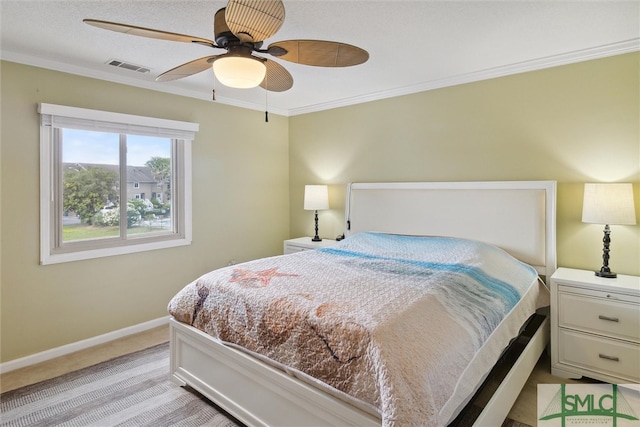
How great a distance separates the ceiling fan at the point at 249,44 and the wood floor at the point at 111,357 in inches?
91.3

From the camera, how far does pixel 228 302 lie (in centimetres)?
211

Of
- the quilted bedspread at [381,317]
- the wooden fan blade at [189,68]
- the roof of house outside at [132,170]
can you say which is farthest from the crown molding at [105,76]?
the quilted bedspread at [381,317]

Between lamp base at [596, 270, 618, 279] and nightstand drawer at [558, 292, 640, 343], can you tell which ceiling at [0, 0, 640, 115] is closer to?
lamp base at [596, 270, 618, 279]

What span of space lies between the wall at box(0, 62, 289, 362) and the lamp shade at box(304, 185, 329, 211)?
0.69m

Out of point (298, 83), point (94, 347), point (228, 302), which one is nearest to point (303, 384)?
point (228, 302)

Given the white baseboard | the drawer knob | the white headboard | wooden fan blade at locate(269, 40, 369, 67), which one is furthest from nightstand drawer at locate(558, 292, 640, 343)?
the white baseboard

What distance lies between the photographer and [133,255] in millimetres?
3389

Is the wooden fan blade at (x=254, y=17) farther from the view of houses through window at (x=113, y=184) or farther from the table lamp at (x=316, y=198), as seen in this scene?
the table lamp at (x=316, y=198)

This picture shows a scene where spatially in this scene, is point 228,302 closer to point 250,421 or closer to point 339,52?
point 250,421

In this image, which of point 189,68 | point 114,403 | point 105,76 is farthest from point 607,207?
point 105,76

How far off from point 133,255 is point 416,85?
3.24 m

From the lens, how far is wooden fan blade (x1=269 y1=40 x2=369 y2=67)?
175 centimetres

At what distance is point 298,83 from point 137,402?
2.95m

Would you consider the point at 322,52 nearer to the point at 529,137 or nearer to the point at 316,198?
the point at 529,137
